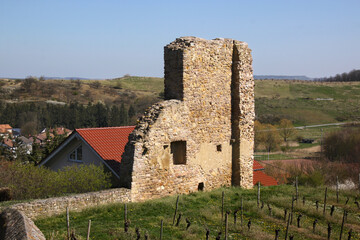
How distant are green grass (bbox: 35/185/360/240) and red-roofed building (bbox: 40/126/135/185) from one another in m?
3.20

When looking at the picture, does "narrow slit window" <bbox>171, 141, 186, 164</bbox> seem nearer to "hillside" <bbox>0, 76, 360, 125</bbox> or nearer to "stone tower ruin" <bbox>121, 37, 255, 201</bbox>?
"stone tower ruin" <bbox>121, 37, 255, 201</bbox>

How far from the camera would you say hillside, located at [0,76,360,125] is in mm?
73250

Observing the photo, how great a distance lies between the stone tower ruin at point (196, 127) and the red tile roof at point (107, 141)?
2.79m

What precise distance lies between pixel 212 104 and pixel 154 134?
3.37m

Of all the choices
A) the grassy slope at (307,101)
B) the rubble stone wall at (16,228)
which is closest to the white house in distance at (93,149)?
the rubble stone wall at (16,228)

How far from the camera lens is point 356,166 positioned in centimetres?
3609

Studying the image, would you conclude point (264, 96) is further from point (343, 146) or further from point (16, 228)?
point (16, 228)

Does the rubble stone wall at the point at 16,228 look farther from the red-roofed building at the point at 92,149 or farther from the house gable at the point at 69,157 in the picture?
the house gable at the point at 69,157

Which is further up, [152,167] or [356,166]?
[152,167]

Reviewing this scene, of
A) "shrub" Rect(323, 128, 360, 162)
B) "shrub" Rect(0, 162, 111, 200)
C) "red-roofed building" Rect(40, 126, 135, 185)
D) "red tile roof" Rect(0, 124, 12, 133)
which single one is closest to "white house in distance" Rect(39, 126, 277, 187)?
"red-roofed building" Rect(40, 126, 135, 185)

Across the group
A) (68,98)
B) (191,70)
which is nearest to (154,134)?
(191,70)

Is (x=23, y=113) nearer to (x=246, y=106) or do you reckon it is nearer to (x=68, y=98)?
(x=68, y=98)

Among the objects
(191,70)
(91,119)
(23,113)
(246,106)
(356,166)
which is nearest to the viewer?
(191,70)

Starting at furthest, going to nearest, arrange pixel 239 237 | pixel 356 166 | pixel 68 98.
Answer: pixel 68 98, pixel 356 166, pixel 239 237
